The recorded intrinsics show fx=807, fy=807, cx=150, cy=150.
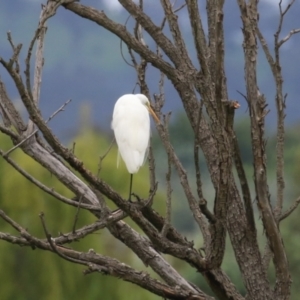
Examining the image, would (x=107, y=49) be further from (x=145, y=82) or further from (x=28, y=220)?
(x=145, y=82)

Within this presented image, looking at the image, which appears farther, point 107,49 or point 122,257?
point 107,49

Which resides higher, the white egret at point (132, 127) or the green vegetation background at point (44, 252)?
the green vegetation background at point (44, 252)

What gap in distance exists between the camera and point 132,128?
2.51m

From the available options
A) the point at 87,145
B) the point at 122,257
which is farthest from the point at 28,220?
the point at 122,257

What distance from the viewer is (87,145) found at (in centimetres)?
1027

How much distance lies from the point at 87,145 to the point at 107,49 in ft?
222

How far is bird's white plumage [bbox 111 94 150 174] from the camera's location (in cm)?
240

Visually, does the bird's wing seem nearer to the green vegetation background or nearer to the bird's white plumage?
the bird's white plumage

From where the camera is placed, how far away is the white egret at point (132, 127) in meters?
2.40

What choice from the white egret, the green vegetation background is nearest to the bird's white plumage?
the white egret

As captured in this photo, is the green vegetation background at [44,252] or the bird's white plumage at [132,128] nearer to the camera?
the bird's white plumage at [132,128]

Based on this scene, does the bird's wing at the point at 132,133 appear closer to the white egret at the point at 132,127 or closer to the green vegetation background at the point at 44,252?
the white egret at the point at 132,127

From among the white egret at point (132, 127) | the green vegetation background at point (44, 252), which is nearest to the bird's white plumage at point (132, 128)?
the white egret at point (132, 127)

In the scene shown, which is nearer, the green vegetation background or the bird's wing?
the bird's wing
